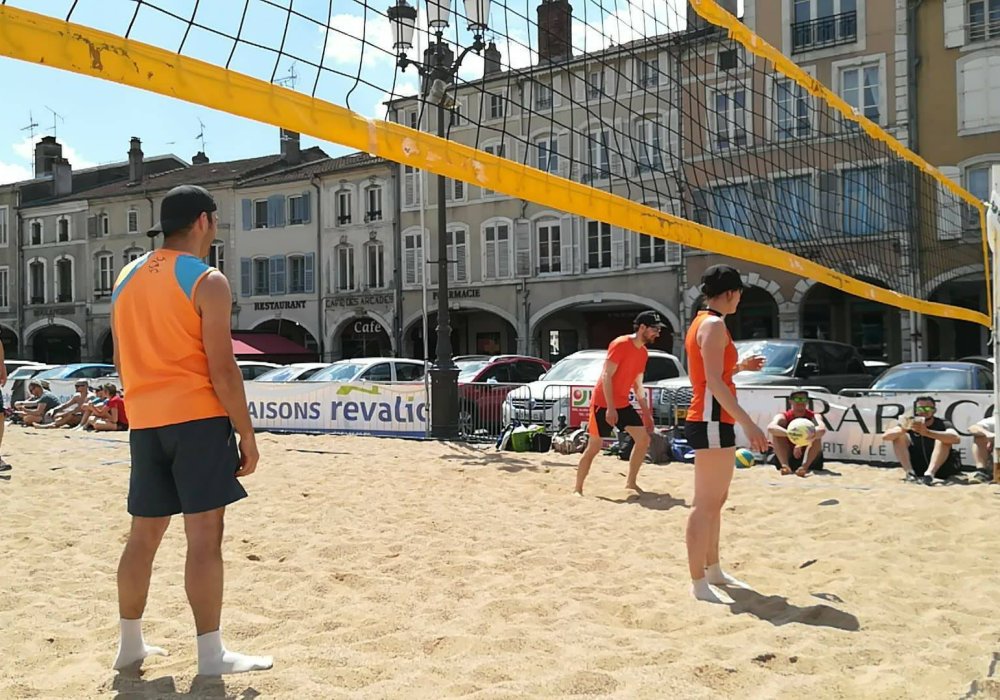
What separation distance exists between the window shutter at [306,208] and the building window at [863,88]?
19.8 m

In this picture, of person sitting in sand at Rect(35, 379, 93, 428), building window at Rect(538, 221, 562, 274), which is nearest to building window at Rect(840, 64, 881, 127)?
building window at Rect(538, 221, 562, 274)

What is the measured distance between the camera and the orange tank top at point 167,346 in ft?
9.80

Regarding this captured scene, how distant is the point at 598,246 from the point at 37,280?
90.6 ft

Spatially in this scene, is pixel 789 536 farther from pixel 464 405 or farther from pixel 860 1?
pixel 860 1

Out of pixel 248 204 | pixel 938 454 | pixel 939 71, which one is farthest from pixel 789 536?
pixel 248 204

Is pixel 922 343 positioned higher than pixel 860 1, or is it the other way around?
pixel 860 1

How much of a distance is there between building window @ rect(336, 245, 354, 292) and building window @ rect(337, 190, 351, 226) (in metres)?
1.01

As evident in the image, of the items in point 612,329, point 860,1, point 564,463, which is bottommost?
point 564,463

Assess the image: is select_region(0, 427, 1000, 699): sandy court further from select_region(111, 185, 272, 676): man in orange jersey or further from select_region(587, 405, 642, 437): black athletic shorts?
select_region(587, 405, 642, 437): black athletic shorts

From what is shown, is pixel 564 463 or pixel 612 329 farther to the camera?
pixel 612 329

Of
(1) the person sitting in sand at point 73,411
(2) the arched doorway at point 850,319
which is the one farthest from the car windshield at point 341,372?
(2) the arched doorway at point 850,319

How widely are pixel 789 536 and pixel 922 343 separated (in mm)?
19544

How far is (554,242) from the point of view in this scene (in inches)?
1134

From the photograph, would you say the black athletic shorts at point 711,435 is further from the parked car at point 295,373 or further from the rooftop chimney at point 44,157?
the rooftop chimney at point 44,157
